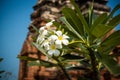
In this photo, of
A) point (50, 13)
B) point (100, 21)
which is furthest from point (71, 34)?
point (50, 13)

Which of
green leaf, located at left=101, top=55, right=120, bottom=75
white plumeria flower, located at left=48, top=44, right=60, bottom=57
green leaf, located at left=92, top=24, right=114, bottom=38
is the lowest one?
green leaf, located at left=101, top=55, right=120, bottom=75

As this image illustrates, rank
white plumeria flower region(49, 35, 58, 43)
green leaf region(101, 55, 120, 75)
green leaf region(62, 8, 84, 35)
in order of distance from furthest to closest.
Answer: green leaf region(62, 8, 84, 35) < white plumeria flower region(49, 35, 58, 43) < green leaf region(101, 55, 120, 75)

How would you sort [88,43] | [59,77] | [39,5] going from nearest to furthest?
1. [88,43]
2. [59,77]
3. [39,5]

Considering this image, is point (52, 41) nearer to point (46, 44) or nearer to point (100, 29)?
point (46, 44)

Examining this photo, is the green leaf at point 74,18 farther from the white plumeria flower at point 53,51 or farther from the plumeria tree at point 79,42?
the white plumeria flower at point 53,51

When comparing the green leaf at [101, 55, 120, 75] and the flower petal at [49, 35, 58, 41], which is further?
the flower petal at [49, 35, 58, 41]

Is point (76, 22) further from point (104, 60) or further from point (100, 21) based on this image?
point (104, 60)

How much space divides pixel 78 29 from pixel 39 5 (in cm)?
1474

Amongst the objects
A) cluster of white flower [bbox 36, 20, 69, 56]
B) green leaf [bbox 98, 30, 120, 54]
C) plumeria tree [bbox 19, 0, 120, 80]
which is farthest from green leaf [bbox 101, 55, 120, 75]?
cluster of white flower [bbox 36, 20, 69, 56]

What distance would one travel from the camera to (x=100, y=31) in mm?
1755

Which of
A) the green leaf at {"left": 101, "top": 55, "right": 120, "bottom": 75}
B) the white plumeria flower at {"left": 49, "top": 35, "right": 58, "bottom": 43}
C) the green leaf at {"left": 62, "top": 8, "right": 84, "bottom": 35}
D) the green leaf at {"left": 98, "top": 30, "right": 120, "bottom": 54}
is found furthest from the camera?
the green leaf at {"left": 62, "top": 8, "right": 84, "bottom": 35}

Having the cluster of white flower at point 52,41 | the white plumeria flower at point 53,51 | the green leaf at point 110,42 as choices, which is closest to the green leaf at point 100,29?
the green leaf at point 110,42

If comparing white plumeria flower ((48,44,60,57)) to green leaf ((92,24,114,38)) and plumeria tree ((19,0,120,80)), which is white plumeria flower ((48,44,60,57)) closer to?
plumeria tree ((19,0,120,80))

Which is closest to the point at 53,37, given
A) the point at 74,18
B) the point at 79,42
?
the point at 79,42
